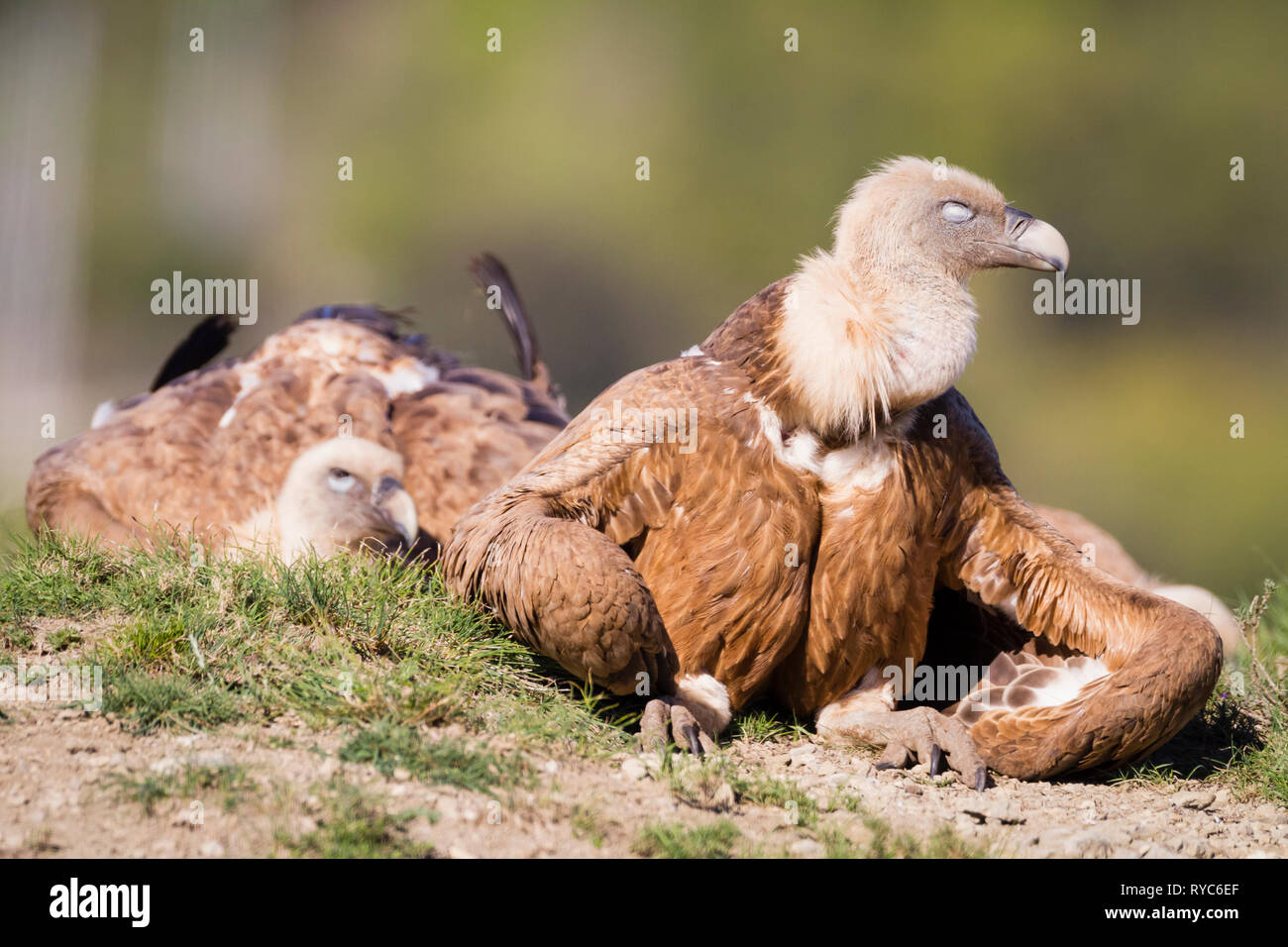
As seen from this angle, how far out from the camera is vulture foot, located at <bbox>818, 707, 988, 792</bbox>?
4.63m

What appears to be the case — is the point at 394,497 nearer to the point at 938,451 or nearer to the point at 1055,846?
the point at 938,451

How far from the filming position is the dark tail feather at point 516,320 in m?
8.84

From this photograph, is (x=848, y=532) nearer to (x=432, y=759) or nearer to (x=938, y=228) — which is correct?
(x=938, y=228)

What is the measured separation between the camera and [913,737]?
473 cm

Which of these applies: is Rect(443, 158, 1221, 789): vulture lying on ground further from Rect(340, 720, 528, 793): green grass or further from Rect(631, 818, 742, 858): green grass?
Rect(631, 818, 742, 858): green grass

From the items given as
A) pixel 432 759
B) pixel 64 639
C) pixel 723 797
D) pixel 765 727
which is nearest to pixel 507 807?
pixel 432 759

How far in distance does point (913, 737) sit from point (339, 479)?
312 cm

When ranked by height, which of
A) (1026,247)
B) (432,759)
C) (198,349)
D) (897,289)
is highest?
(1026,247)

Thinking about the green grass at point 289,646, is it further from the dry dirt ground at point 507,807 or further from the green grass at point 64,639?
the dry dirt ground at point 507,807

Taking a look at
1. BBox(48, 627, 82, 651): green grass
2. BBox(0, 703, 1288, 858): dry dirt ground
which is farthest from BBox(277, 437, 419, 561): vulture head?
BBox(0, 703, 1288, 858): dry dirt ground
